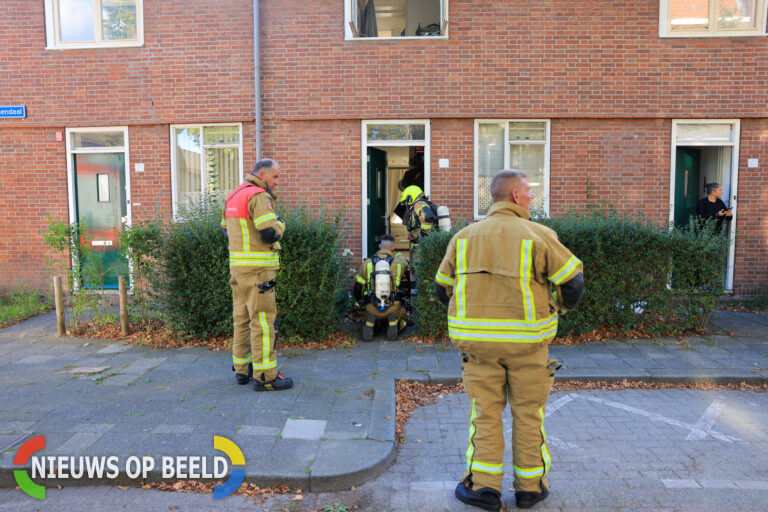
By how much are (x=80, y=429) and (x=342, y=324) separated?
3777 millimetres

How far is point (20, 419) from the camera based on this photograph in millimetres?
4602

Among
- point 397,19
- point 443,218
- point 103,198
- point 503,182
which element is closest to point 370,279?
point 443,218

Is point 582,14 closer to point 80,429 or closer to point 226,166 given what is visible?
point 226,166

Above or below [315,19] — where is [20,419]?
below

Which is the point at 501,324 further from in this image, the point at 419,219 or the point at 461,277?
the point at 419,219

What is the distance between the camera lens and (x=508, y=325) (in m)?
3.19

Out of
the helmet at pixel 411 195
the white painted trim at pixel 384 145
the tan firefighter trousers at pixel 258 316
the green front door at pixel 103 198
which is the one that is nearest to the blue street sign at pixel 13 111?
the green front door at pixel 103 198

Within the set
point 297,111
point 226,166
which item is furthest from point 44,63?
point 297,111

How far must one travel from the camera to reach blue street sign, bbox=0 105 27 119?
9.90m

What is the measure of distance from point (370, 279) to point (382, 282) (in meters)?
0.25

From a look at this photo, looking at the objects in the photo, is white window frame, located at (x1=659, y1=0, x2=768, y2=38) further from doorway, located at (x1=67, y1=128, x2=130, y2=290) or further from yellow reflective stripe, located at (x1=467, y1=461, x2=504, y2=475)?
doorway, located at (x1=67, y1=128, x2=130, y2=290)

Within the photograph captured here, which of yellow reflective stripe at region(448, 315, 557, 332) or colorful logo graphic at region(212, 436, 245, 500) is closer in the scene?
yellow reflective stripe at region(448, 315, 557, 332)

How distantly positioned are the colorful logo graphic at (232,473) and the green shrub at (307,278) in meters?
2.80

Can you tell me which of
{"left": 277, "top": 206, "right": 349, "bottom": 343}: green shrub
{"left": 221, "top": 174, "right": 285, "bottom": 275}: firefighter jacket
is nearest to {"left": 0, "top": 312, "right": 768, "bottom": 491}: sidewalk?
{"left": 277, "top": 206, "right": 349, "bottom": 343}: green shrub
